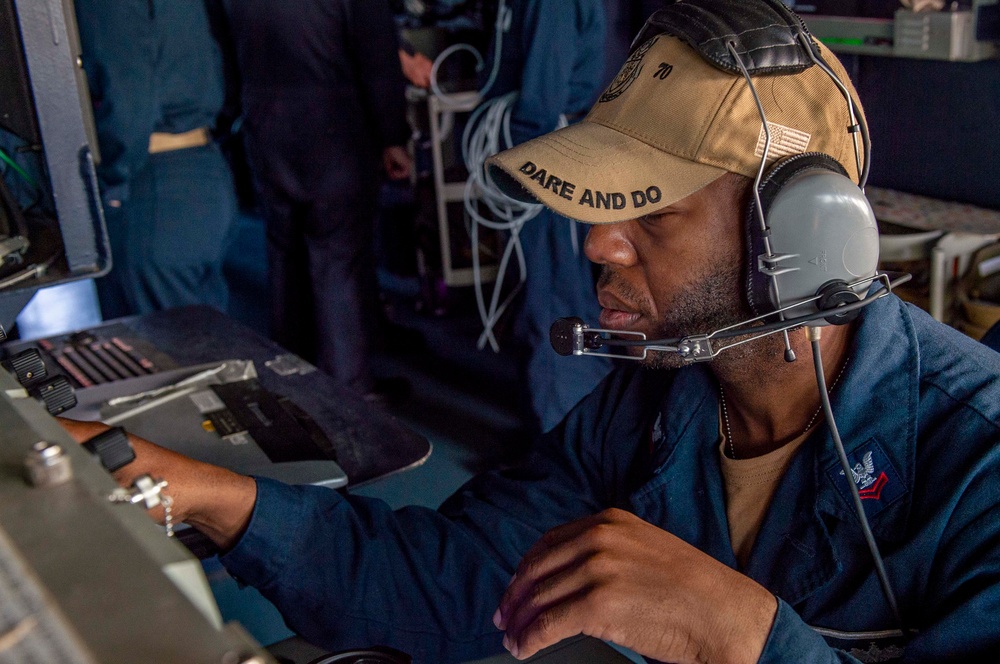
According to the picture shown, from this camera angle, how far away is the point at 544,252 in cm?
299

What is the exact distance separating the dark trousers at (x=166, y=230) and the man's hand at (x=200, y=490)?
2.00 m

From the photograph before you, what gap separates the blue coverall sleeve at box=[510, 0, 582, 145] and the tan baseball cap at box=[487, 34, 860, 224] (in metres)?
1.75

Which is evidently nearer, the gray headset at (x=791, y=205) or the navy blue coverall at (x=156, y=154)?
the gray headset at (x=791, y=205)

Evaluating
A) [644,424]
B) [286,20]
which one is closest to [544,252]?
[286,20]

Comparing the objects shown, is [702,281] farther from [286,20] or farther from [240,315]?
[240,315]

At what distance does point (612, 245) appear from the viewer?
1104mm

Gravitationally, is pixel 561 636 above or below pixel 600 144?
below

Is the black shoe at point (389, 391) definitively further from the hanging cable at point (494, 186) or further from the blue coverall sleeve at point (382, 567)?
the blue coverall sleeve at point (382, 567)

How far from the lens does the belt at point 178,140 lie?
2932mm

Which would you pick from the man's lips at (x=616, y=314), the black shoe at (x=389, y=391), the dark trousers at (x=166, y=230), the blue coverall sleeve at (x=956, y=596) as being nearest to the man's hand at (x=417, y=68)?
the dark trousers at (x=166, y=230)

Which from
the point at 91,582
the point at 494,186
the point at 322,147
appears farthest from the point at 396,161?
the point at 91,582

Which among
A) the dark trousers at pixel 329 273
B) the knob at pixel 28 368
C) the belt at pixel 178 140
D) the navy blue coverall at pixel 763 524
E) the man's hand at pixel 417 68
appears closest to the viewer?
the navy blue coverall at pixel 763 524

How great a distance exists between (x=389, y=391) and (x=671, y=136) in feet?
8.56

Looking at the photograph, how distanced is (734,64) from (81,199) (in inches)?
34.7
